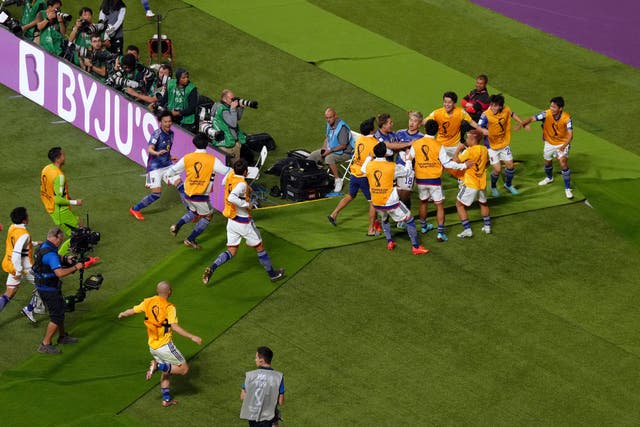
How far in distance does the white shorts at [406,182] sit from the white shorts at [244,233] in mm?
2781

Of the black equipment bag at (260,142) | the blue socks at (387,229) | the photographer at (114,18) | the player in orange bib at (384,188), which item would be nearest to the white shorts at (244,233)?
the player in orange bib at (384,188)

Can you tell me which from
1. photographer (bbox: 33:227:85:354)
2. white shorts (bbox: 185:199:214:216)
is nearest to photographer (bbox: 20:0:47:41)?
white shorts (bbox: 185:199:214:216)

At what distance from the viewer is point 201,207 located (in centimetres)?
2036

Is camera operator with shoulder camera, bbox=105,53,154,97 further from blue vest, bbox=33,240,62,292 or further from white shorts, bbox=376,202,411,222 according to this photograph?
blue vest, bbox=33,240,62,292

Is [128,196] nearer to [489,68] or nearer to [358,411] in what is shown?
[358,411]

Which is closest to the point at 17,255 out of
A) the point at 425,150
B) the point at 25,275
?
the point at 25,275

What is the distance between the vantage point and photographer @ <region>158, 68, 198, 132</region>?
76.2ft

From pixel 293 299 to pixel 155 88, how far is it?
256 inches

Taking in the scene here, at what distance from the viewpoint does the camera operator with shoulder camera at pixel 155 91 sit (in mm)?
23516

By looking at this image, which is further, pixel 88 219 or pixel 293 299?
pixel 88 219

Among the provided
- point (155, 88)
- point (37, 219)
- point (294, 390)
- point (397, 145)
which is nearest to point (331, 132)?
point (397, 145)

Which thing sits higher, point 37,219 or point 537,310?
point 537,310

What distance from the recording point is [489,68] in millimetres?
28484

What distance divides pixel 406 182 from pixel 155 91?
5647mm
